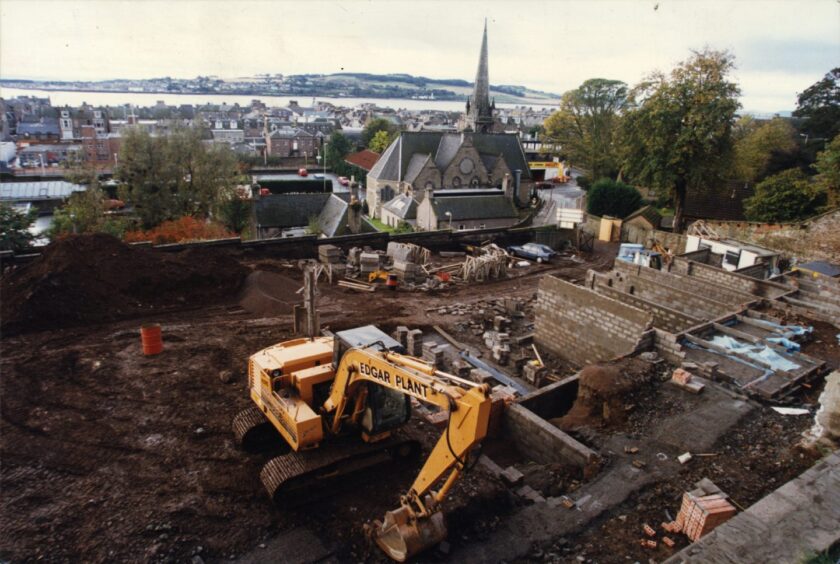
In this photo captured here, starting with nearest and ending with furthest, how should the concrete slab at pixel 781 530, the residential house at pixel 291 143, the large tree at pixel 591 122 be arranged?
the concrete slab at pixel 781 530, the large tree at pixel 591 122, the residential house at pixel 291 143

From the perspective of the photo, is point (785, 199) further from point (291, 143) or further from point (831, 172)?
point (291, 143)

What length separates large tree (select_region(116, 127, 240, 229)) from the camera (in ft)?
99.0

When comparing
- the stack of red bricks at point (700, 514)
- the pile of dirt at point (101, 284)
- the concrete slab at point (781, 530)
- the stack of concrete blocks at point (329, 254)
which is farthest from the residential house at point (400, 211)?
the concrete slab at point (781, 530)

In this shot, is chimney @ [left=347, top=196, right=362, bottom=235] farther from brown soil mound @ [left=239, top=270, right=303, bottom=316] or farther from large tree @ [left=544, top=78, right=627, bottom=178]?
large tree @ [left=544, top=78, right=627, bottom=178]

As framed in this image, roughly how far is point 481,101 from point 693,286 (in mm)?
54613

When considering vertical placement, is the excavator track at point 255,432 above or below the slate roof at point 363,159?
below

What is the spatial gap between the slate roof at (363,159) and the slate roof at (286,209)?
34.1m

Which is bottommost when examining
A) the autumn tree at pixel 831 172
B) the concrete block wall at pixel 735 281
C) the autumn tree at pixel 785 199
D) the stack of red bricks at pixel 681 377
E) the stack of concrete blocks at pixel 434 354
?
the stack of concrete blocks at pixel 434 354

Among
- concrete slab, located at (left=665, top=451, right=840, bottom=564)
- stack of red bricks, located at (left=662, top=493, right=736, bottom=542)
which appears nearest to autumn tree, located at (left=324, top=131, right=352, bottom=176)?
stack of red bricks, located at (left=662, top=493, right=736, bottom=542)

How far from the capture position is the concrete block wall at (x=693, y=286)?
629 inches

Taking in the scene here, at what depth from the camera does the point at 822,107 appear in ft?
142

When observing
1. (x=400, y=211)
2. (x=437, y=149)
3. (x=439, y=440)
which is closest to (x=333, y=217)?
(x=400, y=211)

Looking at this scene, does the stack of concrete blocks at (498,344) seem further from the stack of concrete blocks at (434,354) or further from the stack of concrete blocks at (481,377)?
the stack of concrete blocks at (481,377)

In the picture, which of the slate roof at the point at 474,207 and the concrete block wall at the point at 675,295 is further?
the slate roof at the point at 474,207
